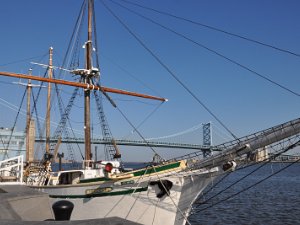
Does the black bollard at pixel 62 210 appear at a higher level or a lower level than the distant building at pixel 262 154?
lower

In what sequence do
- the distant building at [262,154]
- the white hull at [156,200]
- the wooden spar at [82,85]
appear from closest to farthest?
1. the distant building at [262,154]
2. the white hull at [156,200]
3. the wooden spar at [82,85]

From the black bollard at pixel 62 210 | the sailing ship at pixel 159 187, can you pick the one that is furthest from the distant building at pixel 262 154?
the black bollard at pixel 62 210

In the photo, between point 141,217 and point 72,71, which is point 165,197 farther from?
point 72,71

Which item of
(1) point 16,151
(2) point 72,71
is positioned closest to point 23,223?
(2) point 72,71

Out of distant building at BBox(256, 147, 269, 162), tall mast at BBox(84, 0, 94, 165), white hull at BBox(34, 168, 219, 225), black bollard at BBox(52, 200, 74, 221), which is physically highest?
tall mast at BBox(84, 0, 94, 165)

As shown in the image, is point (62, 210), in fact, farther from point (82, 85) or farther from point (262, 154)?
point (82, 85)

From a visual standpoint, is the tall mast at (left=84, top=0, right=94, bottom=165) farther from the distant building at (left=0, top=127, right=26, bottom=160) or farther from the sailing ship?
the distant building at (left=0, top=127, right=26, bottom=160)

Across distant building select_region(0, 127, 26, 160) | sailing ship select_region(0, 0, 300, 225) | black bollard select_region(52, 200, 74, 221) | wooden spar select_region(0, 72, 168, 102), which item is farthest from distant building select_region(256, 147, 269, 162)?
distant building select_region(0, 127, 26, 160)

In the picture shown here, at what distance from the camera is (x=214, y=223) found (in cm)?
2259

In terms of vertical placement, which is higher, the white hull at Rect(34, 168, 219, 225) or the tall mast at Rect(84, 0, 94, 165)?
the tall mast at Rect(84, 0, 94, 165)

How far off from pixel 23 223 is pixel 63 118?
80.4ft

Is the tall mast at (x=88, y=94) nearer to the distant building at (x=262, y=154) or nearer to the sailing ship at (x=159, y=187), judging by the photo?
the sailing ship at (x=159, y=187)

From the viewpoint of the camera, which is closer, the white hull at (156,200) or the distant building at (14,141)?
the white hull at (156,200)

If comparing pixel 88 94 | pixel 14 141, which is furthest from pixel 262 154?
pixel 14 141
